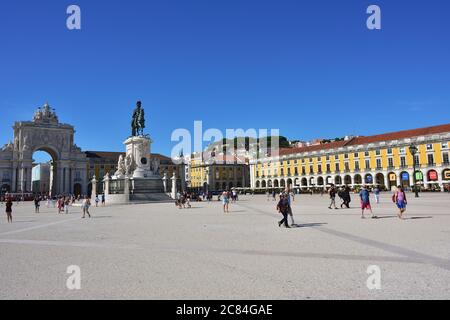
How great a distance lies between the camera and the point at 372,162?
233ft

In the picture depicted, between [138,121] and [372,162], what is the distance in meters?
50.7

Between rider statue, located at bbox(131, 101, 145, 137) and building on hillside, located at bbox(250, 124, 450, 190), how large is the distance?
145ft

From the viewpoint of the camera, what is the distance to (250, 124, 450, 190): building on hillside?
62.0m

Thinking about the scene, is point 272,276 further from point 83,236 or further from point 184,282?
point 83,236

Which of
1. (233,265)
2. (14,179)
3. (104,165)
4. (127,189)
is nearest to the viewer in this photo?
(233,265)

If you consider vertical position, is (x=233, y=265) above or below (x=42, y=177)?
below

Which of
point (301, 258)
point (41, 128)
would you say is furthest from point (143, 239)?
point (41, 128)

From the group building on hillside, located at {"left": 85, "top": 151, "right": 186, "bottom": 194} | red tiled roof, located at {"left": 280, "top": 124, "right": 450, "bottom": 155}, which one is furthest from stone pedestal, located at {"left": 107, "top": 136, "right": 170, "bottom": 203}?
building on hillside, located at {"left": 85, "top": 151, "right": 186, "bottom": 194}

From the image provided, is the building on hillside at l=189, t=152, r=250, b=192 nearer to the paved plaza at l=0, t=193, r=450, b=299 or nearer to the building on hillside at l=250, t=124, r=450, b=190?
the building on hillside at l=250, t=124, r=450, b=190

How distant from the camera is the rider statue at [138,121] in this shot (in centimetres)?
4125

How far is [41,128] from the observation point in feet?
285

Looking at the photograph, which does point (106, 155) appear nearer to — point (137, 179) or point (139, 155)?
point (139, 155)

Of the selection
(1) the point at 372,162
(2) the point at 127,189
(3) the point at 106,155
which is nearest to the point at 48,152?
(3) the point at 106,155
